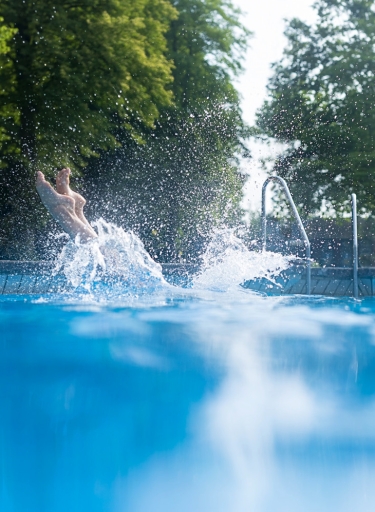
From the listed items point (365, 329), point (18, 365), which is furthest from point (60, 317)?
point (365, 329)

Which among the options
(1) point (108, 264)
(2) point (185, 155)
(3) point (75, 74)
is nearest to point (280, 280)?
(1) point (108, 264)

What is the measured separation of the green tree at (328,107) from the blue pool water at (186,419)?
636 inches

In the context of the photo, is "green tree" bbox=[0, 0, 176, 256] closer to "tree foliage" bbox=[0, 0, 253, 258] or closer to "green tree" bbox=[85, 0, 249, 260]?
"tree foliage" bbox=[0, 0, 253, 258]

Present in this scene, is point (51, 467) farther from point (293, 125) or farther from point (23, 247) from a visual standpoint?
point (293, 125)

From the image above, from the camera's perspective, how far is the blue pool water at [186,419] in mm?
2602

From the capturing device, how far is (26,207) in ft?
59.4

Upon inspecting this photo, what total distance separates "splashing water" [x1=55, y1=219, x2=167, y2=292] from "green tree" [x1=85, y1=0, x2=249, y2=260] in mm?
8329

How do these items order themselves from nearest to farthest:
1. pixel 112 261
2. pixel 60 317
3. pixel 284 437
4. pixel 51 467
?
1. pixel 51 467
2. pixel 284 437
3. pixel 60 317
4. pixel 112 261

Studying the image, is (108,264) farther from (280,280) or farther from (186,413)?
(186,413)

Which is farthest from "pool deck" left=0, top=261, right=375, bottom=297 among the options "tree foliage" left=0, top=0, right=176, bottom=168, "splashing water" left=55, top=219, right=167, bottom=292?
"tree foliage" left=0, top=0, right=176, bottom=168

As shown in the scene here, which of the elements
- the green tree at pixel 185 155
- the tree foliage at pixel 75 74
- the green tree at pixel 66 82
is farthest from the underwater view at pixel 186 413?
the green tree at pixel 185 155

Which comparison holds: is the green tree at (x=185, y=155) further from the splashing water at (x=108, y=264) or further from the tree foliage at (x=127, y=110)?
the splashing water at (x=108, y=264)

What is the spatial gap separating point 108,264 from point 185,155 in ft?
35.1

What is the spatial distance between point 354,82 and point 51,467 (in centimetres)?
2238
